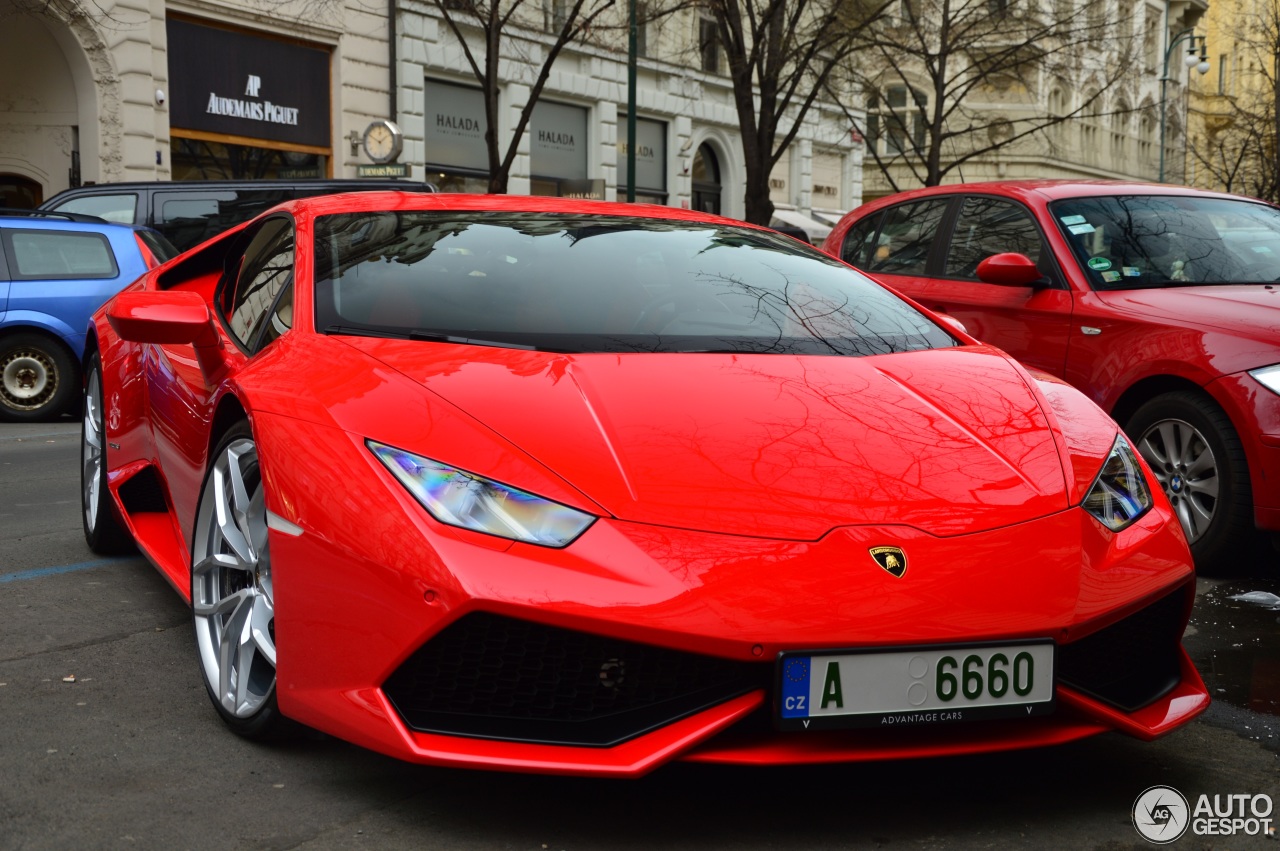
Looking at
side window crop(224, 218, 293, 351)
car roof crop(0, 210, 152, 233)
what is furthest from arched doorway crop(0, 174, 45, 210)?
side window crop(224, 218, 293, 351)

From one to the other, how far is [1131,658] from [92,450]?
383cm

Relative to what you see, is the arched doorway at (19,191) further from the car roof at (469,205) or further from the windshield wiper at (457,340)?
the windshield wiper at (457,340)

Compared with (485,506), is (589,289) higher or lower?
higher

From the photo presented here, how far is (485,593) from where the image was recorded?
2514 mm

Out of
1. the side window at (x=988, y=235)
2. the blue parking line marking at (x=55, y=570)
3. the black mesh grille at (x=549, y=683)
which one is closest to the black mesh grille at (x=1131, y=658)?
the black mesh grille at (x=549, y=683)

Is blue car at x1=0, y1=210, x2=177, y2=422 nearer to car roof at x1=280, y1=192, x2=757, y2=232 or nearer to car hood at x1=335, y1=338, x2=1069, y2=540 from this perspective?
car roof at x1=280, y1=192, x2=757, y2=232

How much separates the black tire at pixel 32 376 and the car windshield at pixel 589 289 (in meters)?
8.21

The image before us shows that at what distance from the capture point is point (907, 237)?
763cm

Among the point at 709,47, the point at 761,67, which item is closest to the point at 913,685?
the point at 761,67

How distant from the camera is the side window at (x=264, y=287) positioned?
3.68m

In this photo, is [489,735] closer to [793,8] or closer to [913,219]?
[913,219]

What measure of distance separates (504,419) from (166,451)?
1.68 meters

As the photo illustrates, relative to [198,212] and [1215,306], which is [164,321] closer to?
[1215,306]

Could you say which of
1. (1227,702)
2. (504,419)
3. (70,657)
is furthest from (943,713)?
(70,657)
